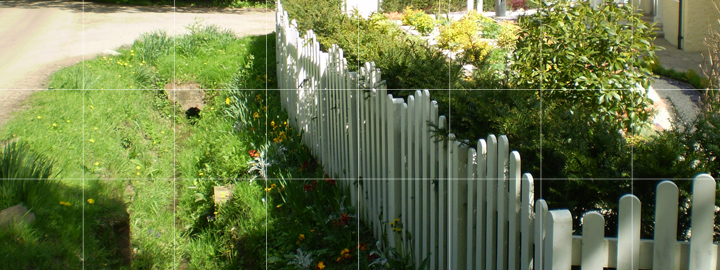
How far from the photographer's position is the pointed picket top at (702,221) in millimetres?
1978

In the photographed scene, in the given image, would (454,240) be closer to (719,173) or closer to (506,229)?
(506,229)

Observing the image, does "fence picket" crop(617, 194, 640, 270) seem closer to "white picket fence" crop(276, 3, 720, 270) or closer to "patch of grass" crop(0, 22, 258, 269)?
"white picket fence" crop(276, 3, 720, 270)

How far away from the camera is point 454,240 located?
10.6ft

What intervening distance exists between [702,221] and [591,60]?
249 centimetres

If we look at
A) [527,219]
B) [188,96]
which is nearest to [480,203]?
[527,219]

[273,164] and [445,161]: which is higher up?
[445,161]

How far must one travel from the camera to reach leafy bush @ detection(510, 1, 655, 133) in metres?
4.31

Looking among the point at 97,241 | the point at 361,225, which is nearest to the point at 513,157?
the point at 361,225

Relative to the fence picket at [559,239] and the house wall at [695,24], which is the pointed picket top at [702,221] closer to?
the fence picket at [559,239]

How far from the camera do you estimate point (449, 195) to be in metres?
3.18

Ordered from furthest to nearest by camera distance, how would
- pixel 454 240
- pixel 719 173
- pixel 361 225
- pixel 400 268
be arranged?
pixel 361 225, pixel 400 268, pixel 454 240, pixel 719 173

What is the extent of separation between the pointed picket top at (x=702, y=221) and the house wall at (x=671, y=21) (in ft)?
23.1

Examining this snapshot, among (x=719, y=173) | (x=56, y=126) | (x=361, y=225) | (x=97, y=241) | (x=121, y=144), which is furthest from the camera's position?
(x=121, y=144)

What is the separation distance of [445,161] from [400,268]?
3.13ft
